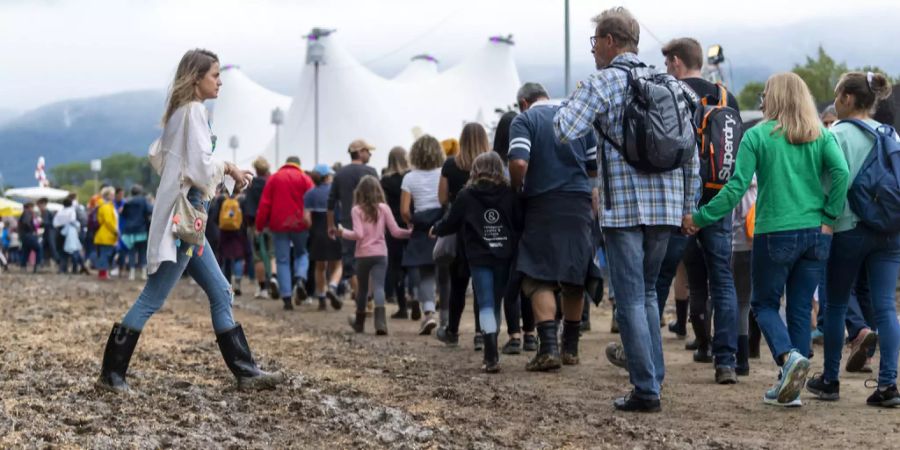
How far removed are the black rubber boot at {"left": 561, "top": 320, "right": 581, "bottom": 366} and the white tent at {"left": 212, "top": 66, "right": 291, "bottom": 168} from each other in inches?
2413

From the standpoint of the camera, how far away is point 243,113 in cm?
7300

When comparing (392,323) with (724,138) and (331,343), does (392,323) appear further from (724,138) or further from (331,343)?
(724,138)

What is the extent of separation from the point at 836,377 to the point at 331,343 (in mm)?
4428

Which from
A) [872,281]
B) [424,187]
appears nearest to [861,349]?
[872,281]

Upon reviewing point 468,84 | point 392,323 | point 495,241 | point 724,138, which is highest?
point 468,84

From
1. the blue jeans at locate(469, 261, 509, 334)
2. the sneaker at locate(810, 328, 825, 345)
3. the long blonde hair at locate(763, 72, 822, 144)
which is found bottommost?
the sneaker at locate(810, 328, 825, 345)

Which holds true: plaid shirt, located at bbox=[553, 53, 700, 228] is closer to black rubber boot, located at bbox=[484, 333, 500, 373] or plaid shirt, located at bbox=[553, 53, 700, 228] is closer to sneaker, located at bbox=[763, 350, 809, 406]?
sneaker, located at bbox=[763, 350, 809, 406]

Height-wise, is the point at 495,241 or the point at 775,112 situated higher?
the point at 775,112

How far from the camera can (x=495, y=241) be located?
28.6 feet

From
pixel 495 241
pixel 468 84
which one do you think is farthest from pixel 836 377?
pixel 468 84

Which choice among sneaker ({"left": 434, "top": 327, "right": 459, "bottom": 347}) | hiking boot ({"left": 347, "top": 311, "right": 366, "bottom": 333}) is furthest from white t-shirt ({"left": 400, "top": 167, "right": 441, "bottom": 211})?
sneaker ({"left": 434, "top": 327, "right": 459, "bottom": 347})

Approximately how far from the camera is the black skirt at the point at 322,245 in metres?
14.6

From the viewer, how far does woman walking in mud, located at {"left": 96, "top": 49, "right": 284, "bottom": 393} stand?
6242 mm

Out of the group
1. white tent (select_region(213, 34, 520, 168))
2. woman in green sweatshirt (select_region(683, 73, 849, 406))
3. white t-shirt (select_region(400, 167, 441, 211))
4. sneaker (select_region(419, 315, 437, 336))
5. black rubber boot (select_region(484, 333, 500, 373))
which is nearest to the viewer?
woman in green sweatshirt (select_region(683, 73, 849, 406))
